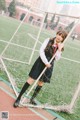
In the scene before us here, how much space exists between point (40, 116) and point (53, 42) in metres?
1.41

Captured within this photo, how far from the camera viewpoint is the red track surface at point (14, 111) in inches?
232

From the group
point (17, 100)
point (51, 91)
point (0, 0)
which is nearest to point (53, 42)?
point (17, 100)

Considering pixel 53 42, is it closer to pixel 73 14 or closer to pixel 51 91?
pixel 73 14

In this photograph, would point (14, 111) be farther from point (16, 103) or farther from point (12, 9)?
point (12, 9)

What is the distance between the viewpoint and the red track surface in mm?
5895

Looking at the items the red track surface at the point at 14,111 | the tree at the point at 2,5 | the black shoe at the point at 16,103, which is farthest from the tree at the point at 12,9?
the black shoe at the point at 16,103

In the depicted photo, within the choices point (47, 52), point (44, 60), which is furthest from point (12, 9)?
point (44, 60)

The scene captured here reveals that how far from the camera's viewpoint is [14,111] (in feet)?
19.8

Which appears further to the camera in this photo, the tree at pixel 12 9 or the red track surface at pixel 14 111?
the tree at pixel 12 9

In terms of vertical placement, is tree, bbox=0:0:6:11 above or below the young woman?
below

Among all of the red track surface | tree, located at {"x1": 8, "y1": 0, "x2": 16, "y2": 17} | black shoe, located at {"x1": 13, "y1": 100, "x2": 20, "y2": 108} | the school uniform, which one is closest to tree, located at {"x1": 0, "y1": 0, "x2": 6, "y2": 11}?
tree, located at {"x1": 8, "y1": 0, "x2": 16, "y2": 17}

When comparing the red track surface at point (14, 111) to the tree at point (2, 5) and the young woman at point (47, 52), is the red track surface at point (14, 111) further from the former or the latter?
the tree at point (2, 5)

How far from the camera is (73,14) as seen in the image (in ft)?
23.7

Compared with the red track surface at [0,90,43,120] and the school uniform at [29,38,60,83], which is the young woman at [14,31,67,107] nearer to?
the school uniform at [29,38,60,83]
